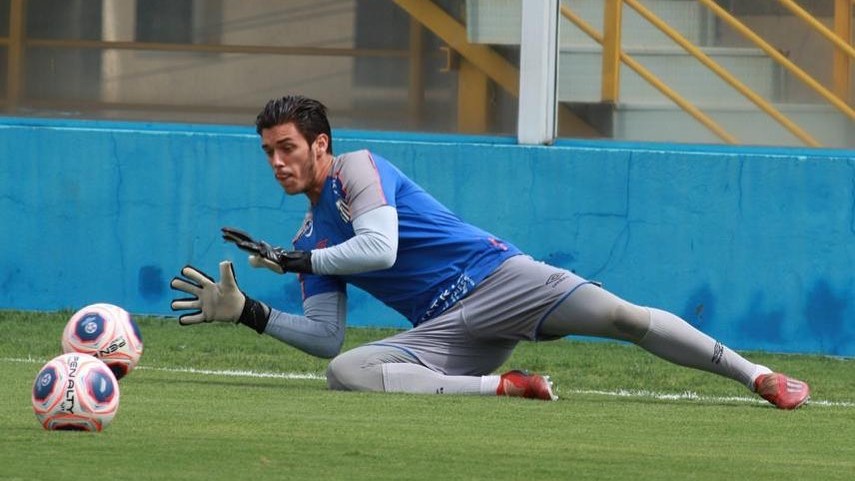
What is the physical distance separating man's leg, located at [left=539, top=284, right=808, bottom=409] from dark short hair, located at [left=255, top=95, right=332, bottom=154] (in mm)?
1176

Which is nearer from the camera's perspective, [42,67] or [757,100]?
[757,100]

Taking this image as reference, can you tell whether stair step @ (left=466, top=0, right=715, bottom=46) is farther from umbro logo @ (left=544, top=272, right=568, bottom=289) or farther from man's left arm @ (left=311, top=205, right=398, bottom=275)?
man's left arm @ (left=311, top=205, right=398, bottom=275)

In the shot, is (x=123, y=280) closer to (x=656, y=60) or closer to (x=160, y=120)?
(x=160, y=120)

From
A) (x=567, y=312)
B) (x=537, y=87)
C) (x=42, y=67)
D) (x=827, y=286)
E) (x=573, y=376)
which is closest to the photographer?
(x=567, y=312)

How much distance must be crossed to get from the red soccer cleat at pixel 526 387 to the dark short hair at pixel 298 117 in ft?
3.81

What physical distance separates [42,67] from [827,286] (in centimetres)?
479

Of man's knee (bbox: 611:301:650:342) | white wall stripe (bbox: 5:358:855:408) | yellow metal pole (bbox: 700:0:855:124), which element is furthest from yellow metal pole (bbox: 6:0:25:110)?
man's knee (bbox: 611:301:650:342)

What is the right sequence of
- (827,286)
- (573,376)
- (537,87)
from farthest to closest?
(537,87) → (827,286) → (573,376)

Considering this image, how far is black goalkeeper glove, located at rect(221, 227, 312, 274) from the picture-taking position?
22.5 feet

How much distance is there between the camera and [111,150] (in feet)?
34.2

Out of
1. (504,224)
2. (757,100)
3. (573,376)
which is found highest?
(757,100)

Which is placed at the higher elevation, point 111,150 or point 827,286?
point 111,150

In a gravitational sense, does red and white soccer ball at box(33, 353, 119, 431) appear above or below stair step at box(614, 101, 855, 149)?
below

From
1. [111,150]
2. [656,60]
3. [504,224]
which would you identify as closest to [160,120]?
[111,150]
